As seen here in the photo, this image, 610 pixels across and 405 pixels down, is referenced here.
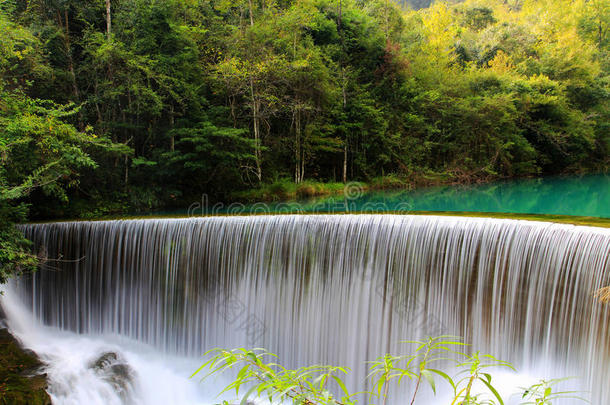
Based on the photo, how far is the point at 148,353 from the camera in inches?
293

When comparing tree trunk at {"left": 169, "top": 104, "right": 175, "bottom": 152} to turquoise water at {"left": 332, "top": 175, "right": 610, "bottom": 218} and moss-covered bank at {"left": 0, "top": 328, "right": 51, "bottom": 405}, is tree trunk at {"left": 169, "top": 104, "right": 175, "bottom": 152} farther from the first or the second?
moss-covered bank at {"left": 0, "top": 328, "right": 51, "bottom": 405}

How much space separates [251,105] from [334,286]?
871 cm

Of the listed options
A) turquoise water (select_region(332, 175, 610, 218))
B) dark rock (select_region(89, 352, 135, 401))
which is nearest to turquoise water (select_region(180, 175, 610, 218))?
turquoise water (select_region(332, 175, 610, 218))

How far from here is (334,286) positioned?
6805mm

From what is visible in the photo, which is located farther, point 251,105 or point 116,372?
point 251,105

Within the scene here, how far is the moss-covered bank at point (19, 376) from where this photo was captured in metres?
5.24

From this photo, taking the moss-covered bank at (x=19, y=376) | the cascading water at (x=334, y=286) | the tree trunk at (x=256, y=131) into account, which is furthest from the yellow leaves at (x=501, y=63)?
the moss-covered bank at (x=19, y=376)

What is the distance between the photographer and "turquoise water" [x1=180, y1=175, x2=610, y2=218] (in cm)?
1156

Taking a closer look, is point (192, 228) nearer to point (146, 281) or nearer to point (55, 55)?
point (146, 281)

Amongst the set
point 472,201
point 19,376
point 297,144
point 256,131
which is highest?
point 256,131

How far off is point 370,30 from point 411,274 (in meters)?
16.6

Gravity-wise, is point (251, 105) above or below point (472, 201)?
above

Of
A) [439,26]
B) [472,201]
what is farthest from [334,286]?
[439,26]

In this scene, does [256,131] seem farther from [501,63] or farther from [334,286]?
[501,63]
